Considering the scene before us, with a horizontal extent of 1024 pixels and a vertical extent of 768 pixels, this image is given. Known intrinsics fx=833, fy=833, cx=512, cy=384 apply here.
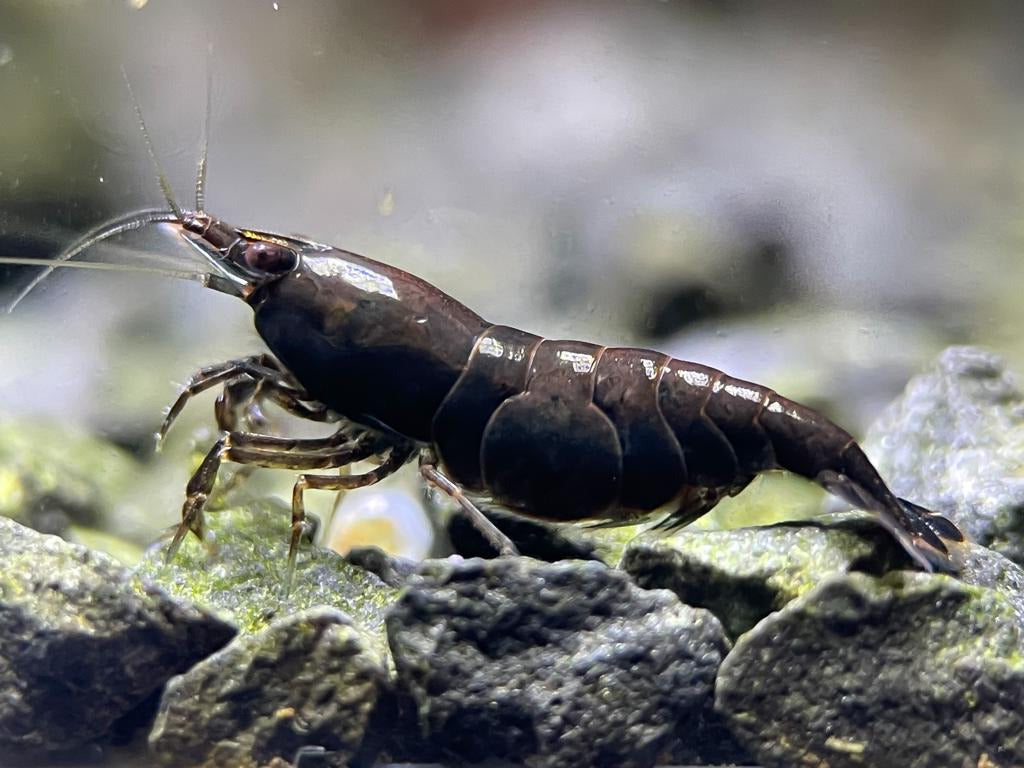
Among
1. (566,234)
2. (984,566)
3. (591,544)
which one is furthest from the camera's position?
(566,234)

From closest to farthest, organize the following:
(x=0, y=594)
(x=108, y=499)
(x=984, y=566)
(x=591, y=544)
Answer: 1. (x=0, y=594)
2. (x=984, y=566)
3. (x=591, y=544)
4. (x=108, y=499)

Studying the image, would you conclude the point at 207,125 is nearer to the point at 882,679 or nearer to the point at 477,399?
the point at 477,399

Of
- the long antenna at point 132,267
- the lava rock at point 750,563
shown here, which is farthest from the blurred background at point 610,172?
the lava rock at point 750,563

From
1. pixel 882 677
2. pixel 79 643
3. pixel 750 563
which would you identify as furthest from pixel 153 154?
pixel 882 677

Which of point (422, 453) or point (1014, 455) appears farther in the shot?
point (1014, 455)

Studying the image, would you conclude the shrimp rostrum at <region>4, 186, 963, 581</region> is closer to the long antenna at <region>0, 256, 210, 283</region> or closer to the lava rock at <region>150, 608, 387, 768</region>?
the long antenna at <region>0, 256, 210, 283</region>

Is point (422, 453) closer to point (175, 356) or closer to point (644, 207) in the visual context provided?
point (175, 356)

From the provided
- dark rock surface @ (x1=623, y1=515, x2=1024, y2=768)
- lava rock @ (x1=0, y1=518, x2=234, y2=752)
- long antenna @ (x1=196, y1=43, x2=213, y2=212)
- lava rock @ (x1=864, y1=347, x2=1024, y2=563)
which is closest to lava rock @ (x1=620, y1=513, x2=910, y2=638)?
dark rock surface @ (x1=623, y1=515, x2=1024, y2=768)

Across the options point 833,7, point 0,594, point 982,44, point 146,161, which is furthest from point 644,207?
point 0,594
